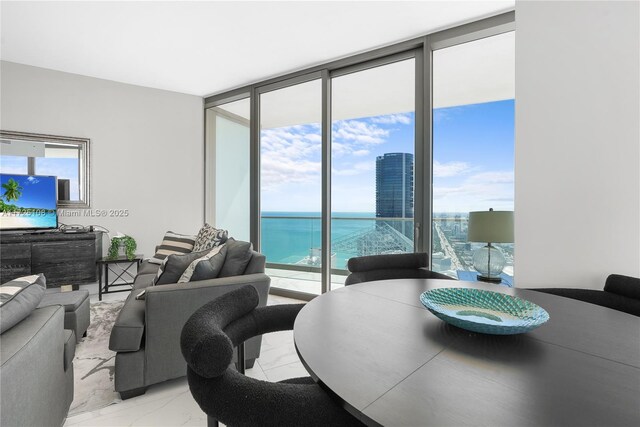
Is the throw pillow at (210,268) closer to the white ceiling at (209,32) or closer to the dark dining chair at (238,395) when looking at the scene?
the dark dining chair at (238,395)

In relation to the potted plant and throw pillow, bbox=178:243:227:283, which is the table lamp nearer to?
throw pillow, bbox=178:243:227:283

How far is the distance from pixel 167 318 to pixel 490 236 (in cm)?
228

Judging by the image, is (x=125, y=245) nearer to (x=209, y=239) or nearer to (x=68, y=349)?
(x=209, y=239)

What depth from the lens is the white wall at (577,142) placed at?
5.01 feet

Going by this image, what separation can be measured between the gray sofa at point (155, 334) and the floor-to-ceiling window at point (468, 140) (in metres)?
2.17

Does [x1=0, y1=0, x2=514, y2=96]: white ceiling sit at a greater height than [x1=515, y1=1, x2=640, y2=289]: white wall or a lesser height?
greater

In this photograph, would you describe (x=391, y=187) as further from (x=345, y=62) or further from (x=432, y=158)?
(x=345, y=62)

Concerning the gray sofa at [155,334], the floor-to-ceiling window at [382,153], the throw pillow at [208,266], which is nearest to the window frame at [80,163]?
the floor-to-ceiling window at [382,153]

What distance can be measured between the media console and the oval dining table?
387 centimetres

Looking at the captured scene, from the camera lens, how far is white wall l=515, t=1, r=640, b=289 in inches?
60.2

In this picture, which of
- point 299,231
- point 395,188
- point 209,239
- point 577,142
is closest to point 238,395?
point 577,142

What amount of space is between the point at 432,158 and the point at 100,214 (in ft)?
14.3

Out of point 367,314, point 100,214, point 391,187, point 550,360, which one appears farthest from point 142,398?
point 100,214

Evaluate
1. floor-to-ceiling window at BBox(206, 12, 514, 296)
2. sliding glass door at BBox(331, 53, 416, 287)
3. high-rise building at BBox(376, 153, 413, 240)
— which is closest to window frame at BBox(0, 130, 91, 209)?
floor-to-ceiling window at BBox(206, 12, 514, 296)
